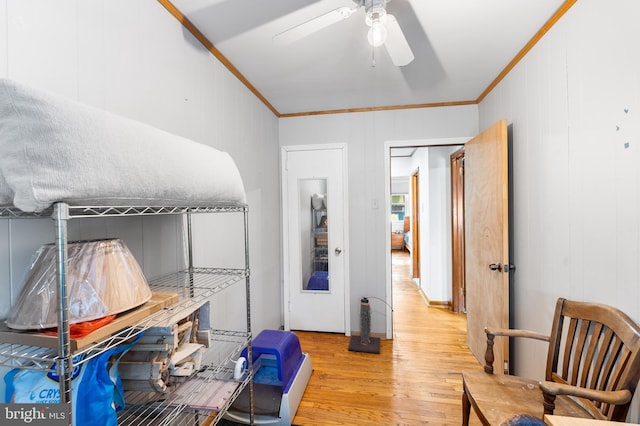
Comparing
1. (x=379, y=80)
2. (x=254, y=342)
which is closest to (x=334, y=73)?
(x=379, y=80)

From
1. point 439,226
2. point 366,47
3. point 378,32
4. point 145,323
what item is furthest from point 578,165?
point 439,226

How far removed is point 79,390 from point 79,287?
27 cm

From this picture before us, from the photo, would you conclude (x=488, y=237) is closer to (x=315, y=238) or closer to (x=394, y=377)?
(x=394, y=377)

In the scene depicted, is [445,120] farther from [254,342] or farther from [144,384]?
[144,384]

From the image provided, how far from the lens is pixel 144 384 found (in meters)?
0.97

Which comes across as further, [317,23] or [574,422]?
[317,23]

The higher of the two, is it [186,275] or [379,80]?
[379,80]

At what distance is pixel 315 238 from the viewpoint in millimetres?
3100

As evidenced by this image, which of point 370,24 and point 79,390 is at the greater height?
point 370,24

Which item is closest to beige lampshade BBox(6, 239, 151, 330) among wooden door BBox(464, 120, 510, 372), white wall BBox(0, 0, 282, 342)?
white wall BBox(0, 0, 282, 342)

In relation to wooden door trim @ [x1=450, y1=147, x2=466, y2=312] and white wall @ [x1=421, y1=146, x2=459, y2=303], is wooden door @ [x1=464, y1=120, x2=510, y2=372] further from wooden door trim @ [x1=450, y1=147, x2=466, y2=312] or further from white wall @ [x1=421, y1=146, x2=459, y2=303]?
white wall @ [x1=421, y1=146, x2=459, y2=303]

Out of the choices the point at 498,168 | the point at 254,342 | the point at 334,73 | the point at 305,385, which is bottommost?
the point at 305,385

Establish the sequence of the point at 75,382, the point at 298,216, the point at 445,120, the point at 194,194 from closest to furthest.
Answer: the point at 75,382
the point at 194,194
the point at 445,120
the point at 298,216

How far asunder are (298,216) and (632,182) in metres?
2.47
